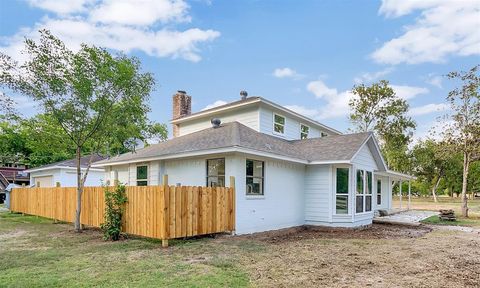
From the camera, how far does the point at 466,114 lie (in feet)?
67.7

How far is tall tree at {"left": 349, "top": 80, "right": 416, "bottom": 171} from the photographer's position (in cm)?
3347

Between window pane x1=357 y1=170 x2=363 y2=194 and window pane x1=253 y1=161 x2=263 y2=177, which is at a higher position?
window pane x1=253 y1=161 x2=263 y2=177

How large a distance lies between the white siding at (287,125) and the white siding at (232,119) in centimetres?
36

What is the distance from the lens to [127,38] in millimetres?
14641

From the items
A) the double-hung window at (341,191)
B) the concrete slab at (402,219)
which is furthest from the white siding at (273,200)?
the concrete slab at (402,219)

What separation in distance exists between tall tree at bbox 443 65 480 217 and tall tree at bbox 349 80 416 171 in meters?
12.6

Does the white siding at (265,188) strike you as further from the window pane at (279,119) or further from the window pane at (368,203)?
the window pane at (279,119)

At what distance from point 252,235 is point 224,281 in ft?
17.7

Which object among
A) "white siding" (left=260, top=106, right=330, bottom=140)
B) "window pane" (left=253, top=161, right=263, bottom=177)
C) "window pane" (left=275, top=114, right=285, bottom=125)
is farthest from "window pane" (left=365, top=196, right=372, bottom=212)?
"window pane" (left=253, top=161, right=263, bottom=177)

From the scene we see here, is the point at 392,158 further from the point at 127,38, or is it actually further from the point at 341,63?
the point at 127,38


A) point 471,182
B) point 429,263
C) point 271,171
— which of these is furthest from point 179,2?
point 471,182

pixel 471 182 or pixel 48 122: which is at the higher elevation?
pixel 48 122

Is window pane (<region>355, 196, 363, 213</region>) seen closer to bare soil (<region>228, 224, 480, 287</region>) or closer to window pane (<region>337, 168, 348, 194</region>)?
window pane (<region>337, 168, 348, 194</region>)

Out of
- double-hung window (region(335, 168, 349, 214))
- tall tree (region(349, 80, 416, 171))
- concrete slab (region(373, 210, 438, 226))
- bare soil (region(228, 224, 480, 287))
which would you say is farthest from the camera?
tall tree (region(349, 80, 416, 171))
